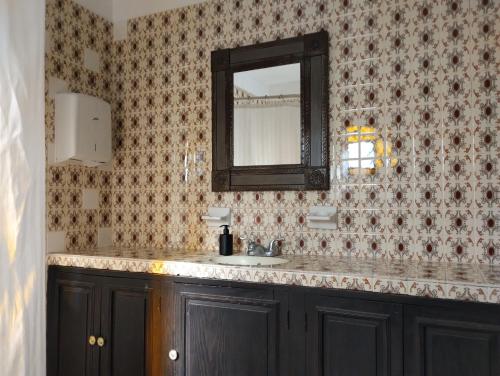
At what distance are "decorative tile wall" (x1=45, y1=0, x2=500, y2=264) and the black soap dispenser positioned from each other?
0.11 m

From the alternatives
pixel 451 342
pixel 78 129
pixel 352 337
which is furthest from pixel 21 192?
pixel 451 342

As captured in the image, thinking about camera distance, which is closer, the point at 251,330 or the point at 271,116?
the point at 251,330

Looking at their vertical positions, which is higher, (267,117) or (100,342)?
(267,117)

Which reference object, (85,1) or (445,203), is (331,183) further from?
(85,1)

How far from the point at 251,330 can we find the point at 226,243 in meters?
0.63

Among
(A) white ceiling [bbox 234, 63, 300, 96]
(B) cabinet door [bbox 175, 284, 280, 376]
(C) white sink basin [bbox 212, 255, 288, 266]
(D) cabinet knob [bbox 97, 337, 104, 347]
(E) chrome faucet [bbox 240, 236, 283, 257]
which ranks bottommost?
(D) cabinet knob [bbox 97, 337, 104, 347]

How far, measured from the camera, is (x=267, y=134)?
2.34 meters

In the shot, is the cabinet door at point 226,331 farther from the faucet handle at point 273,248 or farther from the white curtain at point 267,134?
the white curtain at point 267,134

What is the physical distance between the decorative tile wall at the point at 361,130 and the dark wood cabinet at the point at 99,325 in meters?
0.53

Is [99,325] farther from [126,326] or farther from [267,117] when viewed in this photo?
[267,117]

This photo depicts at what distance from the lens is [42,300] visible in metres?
1.81

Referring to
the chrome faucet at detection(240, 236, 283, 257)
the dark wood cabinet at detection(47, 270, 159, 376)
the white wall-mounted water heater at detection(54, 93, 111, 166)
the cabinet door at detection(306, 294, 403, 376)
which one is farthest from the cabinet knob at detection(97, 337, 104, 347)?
the cabinet door at detection(306, 294, 403, 376)

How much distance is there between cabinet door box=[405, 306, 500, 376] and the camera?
142 cm

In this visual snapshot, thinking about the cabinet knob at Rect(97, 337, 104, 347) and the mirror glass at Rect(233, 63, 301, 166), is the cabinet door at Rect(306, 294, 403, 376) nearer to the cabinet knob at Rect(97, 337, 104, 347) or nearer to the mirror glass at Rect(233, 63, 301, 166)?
the mirror glass at Rect(233, 63, 301, 166)
